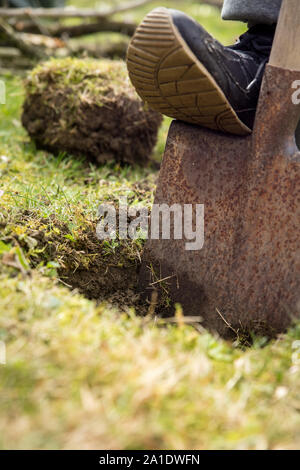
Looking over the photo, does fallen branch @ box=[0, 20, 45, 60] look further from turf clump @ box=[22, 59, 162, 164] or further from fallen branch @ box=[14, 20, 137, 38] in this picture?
turf clump @ box=[22, 59, 162, 164]

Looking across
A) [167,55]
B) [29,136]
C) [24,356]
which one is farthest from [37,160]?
[24,356]

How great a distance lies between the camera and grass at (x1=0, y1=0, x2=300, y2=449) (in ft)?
3.44

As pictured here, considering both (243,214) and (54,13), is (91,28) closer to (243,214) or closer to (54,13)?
(54,13)

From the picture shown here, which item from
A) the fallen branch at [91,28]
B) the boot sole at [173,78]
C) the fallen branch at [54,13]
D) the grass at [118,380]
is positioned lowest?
the grass at [118,380]

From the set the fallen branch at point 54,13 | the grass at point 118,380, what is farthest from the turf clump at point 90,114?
the fallen branch at point 54,13

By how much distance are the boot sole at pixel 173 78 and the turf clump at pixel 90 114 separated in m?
1.33

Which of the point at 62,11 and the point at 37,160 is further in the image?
the point at 62,11

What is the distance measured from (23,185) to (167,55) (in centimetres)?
116

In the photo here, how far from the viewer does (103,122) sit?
302 cm

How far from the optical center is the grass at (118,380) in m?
1.05

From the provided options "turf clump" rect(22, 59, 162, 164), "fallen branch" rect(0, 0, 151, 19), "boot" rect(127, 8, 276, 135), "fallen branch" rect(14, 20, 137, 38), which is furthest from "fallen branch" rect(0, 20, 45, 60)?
"boot" rect(127, 8, 276, 135)

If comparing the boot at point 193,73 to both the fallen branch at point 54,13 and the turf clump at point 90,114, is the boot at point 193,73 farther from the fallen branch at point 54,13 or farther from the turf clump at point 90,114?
the fallen branch at point 54,13
